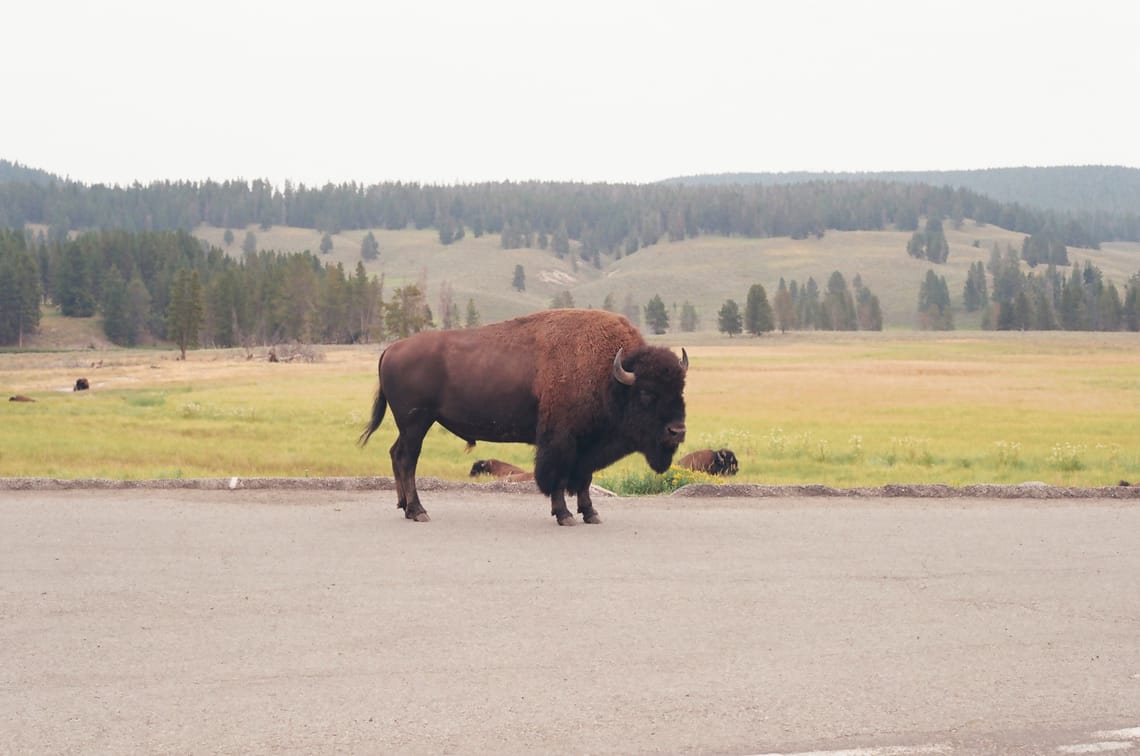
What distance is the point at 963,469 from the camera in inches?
854

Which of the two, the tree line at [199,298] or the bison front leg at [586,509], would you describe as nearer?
the bison front leg at [586,509]

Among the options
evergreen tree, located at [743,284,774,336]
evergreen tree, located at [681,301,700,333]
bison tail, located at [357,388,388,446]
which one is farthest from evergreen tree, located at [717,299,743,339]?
bison tail, located at [357,388,388,446]

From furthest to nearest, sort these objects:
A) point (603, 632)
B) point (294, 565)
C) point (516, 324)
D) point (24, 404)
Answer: point (24, 404) → point (516, 324) → point (294, 565) → point (603, 632)

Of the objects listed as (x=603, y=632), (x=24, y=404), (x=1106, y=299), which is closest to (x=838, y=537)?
(x=603, y=632)

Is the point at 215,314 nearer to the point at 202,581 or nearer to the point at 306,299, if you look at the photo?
the point at 306,299

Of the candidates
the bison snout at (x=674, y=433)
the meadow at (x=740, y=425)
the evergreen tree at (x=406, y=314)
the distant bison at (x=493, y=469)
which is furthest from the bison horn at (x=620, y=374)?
the evergreen tree at (x=406, y=314)

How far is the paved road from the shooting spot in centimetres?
546

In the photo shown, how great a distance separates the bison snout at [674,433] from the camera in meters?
11.9

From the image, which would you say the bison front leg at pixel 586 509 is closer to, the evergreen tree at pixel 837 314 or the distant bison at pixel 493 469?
the distant bison at pixel 493 469

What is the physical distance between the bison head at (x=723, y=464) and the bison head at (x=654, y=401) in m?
7.16

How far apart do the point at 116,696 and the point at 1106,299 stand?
183 meters

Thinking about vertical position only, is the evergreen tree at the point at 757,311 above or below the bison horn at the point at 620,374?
below

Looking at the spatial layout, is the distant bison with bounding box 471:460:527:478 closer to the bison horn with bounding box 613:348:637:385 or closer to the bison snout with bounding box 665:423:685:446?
the bison horn with bounding box 613:348:637:385

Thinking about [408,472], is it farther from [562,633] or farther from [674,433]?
[562,633]
